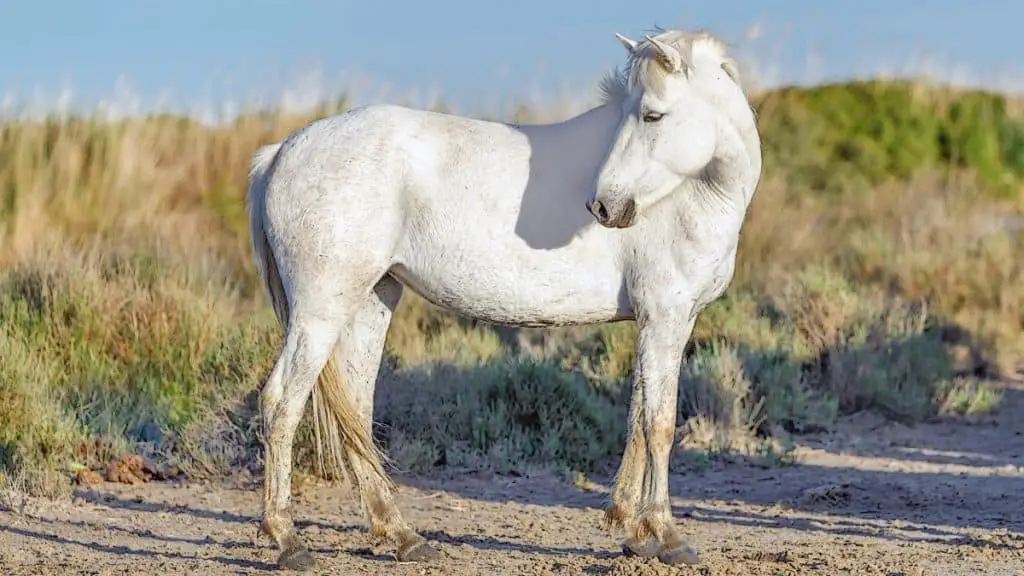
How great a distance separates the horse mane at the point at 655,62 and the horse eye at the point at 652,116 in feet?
0.34

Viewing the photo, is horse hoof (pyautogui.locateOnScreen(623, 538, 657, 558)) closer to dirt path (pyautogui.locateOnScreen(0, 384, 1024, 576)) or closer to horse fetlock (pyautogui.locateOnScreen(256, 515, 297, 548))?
dirt path (pyautogui.locateOnScreen(0, 384, 1024, 576))

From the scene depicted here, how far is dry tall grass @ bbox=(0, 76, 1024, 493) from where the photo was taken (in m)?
8.37

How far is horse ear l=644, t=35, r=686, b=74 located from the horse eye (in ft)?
0.55

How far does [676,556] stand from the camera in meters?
5.43

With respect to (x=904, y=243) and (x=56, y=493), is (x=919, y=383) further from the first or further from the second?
(x=56, y=493)

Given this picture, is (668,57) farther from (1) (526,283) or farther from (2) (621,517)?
(2) (621,517)

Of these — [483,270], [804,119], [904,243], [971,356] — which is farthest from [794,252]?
[483,270]

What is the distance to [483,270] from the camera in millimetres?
5453

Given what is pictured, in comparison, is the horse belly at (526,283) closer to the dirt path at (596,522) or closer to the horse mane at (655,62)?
the horse mane at (655,62)

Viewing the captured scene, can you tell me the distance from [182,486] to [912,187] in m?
11.7

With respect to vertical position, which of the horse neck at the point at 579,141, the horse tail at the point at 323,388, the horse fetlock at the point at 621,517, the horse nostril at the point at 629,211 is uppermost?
the horse neck at the point at 579,141

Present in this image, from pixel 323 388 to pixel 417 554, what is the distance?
80 centimetres

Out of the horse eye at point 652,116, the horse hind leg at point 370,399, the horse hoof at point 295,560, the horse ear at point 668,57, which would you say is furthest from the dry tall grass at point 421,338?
the horse ear at point 668,57

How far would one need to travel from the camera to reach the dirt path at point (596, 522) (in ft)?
18.5
